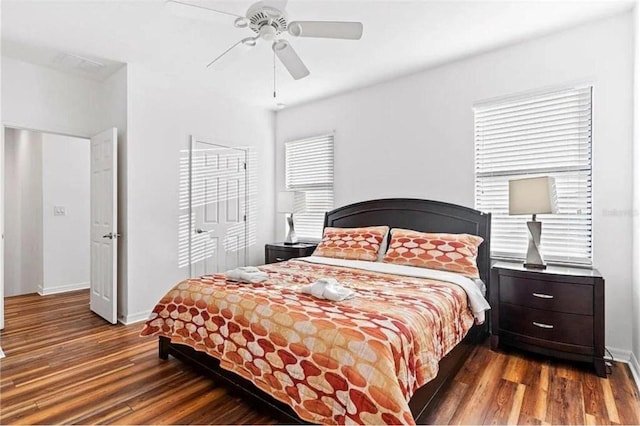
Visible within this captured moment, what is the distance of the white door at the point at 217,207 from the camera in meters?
4.27

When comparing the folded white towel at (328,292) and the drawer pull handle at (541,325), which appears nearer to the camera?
the folded white towel at (328,292)

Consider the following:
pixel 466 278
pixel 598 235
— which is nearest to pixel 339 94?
pixel 466 278

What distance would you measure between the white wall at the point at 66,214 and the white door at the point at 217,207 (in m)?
2.25

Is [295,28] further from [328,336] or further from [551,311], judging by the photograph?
[551,311]

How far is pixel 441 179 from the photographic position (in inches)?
143

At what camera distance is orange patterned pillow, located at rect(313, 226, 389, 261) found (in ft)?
11.6

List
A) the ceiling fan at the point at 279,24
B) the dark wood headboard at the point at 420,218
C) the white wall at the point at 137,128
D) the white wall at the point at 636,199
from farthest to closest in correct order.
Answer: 1. the white wall at the point at 137,128
2. the dark wood headboard at the point at 420,218
3. the white wall at the point at 636,199
4. the ceiling fan at the point at 279,24

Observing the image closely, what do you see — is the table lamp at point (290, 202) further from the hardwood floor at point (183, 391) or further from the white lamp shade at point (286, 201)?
the hardwood floor at point (183, 391)

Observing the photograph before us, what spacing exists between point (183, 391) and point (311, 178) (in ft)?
10.5

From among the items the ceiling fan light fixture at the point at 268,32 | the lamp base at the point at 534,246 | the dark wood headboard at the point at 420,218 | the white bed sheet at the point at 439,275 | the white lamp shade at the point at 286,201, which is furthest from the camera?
the white lamp shade at the point at 286,201

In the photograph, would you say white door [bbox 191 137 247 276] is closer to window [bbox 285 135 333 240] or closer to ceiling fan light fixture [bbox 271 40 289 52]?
window [bbox 285 135 333 240]

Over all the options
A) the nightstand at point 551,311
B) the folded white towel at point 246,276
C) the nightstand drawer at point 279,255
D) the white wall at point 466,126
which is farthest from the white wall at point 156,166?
the nightstand at point 551,311

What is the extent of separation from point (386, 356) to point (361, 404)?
0.72 feet

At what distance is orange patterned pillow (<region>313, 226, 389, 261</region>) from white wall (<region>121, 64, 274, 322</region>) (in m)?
1.78
